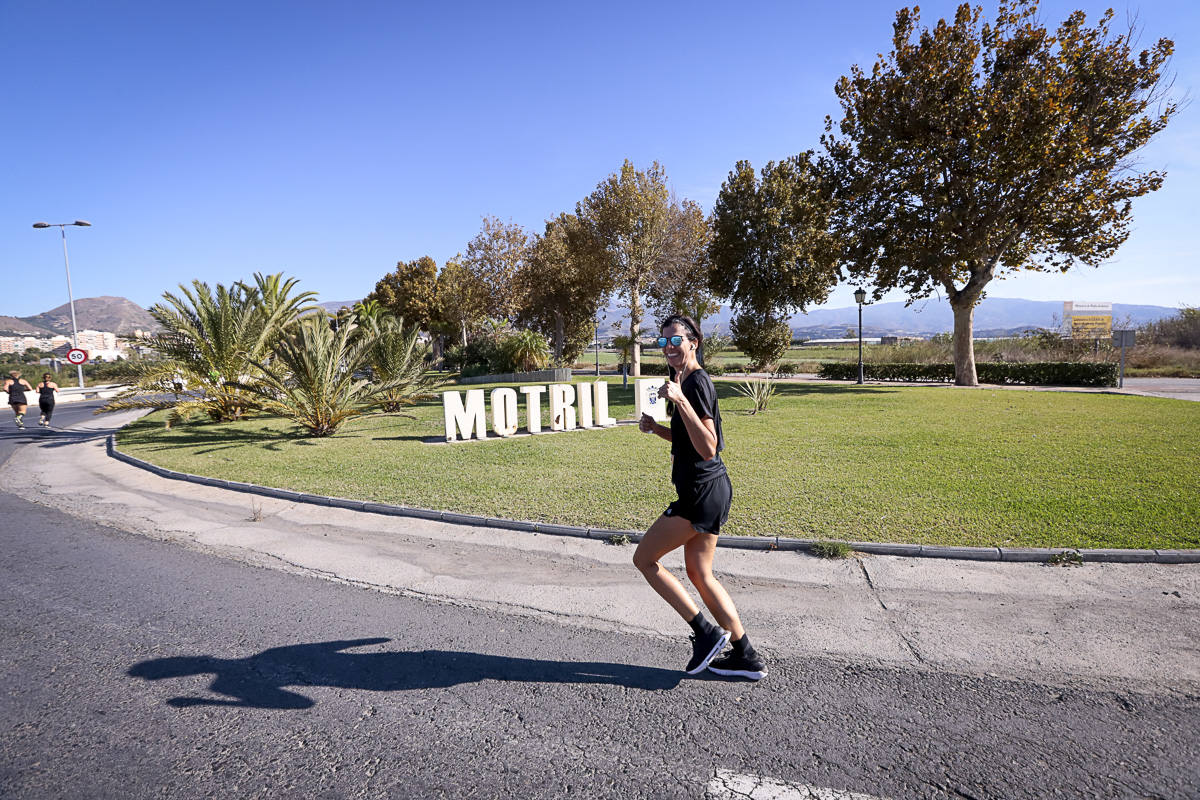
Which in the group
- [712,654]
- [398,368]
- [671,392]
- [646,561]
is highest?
[398,368]

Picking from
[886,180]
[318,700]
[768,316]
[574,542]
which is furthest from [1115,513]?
[768,316]

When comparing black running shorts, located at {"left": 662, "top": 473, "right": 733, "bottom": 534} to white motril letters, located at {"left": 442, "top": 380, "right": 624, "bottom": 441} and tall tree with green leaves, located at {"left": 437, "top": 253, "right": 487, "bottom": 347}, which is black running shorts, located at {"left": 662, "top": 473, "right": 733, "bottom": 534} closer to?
white motril letters, located at {"left": 442, "top": 380, "right": 624, "bottom": 441}

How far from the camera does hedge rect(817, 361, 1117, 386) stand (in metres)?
23.9

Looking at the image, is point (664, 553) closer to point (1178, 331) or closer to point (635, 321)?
point (635, 321)

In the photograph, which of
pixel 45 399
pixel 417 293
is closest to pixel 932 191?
pixel 45 399

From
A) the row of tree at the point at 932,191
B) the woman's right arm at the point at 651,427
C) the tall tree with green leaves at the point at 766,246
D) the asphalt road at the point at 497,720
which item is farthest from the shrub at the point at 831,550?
the tall tree with green leaves at the point at 766,246

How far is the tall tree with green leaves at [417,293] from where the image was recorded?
47.9 meters

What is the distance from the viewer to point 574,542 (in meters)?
6.04

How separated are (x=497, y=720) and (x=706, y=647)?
49.5 inches

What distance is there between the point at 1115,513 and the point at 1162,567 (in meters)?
1.40

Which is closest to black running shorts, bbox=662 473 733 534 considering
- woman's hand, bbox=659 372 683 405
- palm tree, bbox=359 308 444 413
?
woman's hand, bbox=659 372 683 405

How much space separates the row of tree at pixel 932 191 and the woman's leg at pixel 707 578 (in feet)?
71.6

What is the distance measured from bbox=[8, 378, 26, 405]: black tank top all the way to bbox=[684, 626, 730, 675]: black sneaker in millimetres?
22653

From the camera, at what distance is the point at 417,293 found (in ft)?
159
